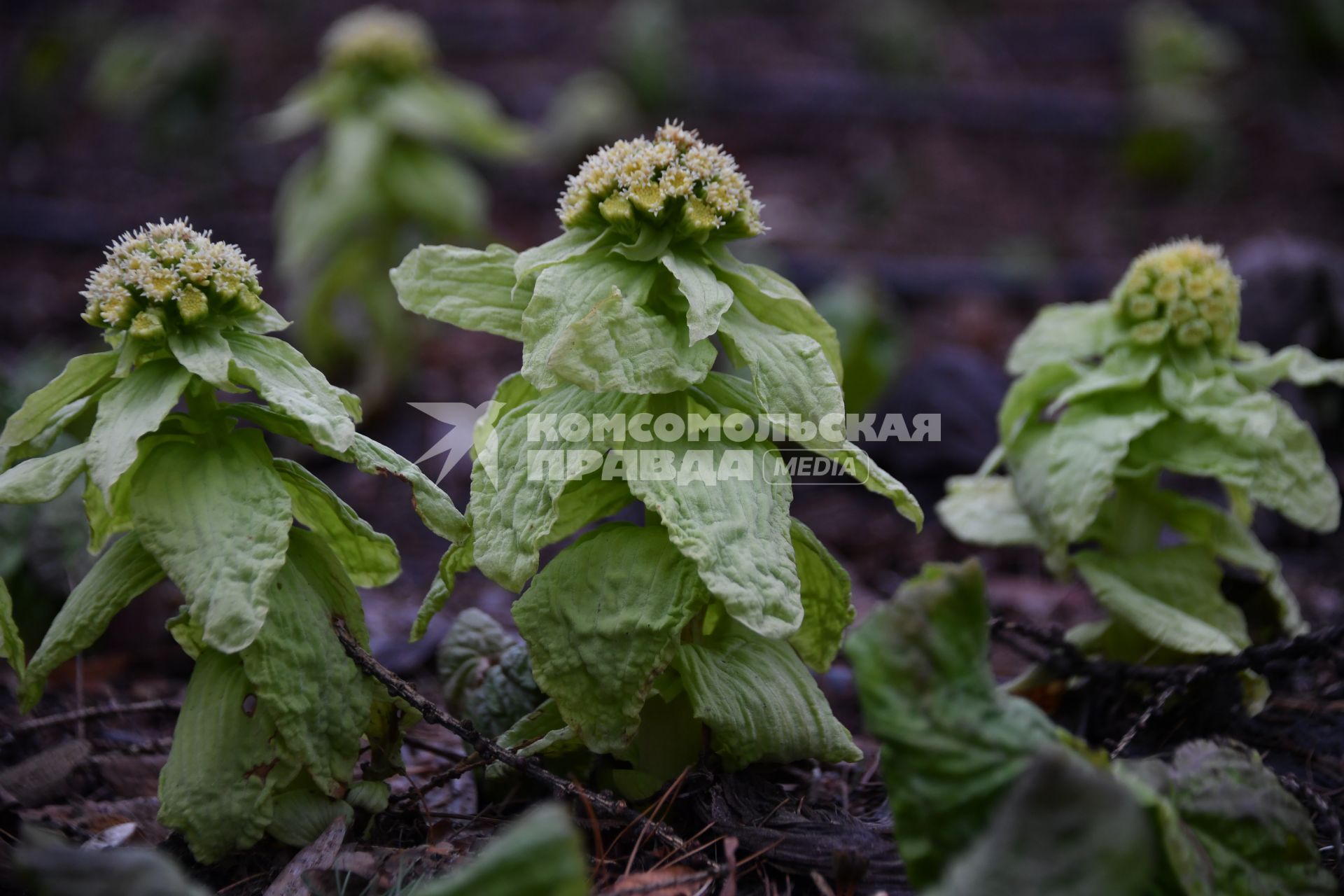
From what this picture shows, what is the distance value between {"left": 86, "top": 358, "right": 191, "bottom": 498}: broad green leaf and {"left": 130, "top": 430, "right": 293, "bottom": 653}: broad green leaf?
0.29ft

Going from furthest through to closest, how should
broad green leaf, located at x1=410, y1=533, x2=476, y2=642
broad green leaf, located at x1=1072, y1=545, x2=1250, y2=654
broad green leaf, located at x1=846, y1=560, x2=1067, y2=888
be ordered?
1. broad green leaf, located at x1=1072, y1=545, x2=1250, y2=654
2. broad green leaf, located at x1=410, y1=533, x2=476, y2=642
3. broad green leaf, located at x1=846, y1=560, x2=1067, y2=888

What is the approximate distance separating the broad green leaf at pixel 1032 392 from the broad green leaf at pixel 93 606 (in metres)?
1.69

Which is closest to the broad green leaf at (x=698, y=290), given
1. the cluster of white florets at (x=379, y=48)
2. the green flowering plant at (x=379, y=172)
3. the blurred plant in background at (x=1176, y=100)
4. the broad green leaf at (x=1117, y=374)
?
the broad green leaf at (x=1117, y=374)

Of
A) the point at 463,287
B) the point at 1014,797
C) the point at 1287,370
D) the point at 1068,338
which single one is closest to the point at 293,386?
the point at 463,287

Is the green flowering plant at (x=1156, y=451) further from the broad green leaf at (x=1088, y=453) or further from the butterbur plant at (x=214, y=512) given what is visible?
the butterbur plant at (x=214, y=512)

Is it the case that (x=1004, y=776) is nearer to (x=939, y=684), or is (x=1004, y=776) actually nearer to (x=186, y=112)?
(x=939, y=684)

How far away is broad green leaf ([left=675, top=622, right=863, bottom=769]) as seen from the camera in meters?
1.75

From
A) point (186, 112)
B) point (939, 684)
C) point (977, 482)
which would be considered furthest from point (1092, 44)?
point (939, 684)

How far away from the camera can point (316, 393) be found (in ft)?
5.54

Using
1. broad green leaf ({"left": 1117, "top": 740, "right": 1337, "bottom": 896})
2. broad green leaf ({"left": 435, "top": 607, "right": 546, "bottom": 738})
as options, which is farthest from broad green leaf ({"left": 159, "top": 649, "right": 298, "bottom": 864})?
broad green leaf ({"left": 1117, "top": 740, "right": 1337, "bottom": 896})

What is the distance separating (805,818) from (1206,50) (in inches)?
287

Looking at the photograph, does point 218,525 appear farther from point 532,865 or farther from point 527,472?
point 532,865

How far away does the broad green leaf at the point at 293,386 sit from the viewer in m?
1.59

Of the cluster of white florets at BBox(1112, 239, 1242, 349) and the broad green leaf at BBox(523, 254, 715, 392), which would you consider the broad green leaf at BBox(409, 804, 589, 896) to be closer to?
the broad green leaf at BBox(523, 254, 715, 392)
